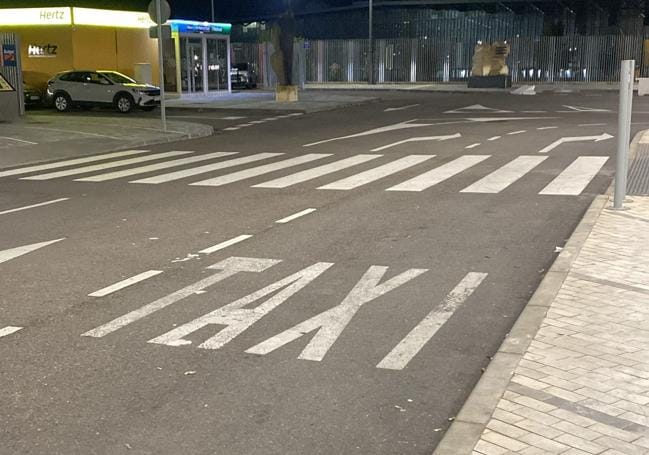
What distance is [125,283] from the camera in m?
6.88

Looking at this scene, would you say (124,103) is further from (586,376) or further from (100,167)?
(586,376)

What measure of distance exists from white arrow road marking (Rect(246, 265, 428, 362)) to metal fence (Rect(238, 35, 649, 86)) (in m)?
41.4

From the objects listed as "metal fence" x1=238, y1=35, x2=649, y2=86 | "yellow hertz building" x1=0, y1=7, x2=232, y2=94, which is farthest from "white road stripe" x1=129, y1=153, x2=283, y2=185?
"metal fence" x1=238, y1=35, x2=649, y2=86

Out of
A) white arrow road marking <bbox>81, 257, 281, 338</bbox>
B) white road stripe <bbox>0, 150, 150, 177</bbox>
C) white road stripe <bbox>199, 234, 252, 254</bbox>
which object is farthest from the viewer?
white road stripe <bbox>0, 150, 150, 177</bbox>

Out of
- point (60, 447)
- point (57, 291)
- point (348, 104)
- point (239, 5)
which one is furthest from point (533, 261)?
point (239, 5)

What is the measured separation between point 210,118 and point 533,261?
2041 cm

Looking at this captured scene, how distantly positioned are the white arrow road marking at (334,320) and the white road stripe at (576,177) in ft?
15.6

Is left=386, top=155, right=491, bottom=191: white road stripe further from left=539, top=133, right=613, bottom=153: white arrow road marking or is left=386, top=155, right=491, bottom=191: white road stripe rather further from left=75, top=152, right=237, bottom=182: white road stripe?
left=75, top=152, right=237, bottom=182: white road stripe

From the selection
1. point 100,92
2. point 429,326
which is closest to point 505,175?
point 429,326

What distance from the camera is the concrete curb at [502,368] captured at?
3860mm

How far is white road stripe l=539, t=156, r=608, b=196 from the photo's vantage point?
11164 millimetres

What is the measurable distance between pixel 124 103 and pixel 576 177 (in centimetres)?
2070

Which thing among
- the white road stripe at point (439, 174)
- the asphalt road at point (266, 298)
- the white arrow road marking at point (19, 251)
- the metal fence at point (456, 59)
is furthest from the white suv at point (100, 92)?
the white arrow road marking at point (19, 251)

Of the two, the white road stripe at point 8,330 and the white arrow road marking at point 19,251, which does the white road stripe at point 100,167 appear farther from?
the white road stripe at point 8,330
